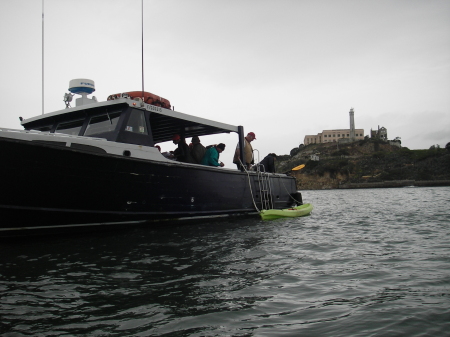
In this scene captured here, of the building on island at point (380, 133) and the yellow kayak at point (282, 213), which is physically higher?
the building on island at point (380, 133)

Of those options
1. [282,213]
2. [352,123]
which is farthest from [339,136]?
[282,213]

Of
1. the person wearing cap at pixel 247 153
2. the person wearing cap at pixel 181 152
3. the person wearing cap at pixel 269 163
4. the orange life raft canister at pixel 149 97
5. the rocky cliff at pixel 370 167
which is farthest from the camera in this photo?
the rocky cliff at pixel 370 167

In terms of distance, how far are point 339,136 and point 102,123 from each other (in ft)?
429

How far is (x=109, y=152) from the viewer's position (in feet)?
23.7

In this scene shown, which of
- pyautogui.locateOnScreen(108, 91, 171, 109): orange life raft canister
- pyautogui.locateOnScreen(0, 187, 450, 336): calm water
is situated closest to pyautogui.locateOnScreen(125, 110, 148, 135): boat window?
pyautogui.locateOnScreen(108, 91, 171, 109): orange life raft canister

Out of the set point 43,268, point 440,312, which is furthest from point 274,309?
point 43,268

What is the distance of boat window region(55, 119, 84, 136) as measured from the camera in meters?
8.29

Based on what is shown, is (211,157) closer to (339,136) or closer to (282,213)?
(282,213)

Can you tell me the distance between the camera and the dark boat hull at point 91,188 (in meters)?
6.02

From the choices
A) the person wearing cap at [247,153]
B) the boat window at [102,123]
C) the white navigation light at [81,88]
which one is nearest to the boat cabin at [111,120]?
the boat window at [102,123]

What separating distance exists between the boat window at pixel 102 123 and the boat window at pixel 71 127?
1.21 ft

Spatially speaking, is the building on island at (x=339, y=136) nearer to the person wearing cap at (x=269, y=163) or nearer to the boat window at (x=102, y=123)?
the person wearing cap at (x=269, y=163)

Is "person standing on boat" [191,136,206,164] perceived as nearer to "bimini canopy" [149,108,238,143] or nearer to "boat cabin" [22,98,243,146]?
"bimini canopy" [149,108,238,143]

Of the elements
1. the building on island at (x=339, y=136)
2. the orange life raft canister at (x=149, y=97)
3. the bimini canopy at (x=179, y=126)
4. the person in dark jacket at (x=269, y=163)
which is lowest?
the person in dark jacket at (x=269, y=163)
